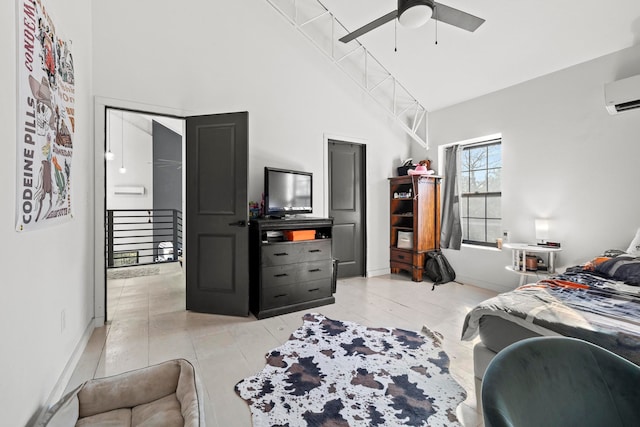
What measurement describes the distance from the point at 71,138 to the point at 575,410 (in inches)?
119

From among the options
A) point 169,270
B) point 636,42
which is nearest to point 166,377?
point 169,270

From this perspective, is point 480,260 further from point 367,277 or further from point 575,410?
point 575,410

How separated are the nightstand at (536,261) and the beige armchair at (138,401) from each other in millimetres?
3641

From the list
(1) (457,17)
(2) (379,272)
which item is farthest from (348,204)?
(1) (457,17)

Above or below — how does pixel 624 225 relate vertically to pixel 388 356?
above

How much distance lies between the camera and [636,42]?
296 centimetres

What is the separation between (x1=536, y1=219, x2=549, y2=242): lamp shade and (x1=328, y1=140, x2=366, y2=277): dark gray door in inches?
90.0

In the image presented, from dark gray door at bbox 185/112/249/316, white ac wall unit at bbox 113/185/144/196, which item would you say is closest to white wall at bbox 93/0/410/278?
dark gray door at bbox 185/112/249/316

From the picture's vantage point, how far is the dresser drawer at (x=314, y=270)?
3.38 m

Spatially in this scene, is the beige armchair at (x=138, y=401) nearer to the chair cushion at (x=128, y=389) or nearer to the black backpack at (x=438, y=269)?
the chair cushion at (x=128, y=389)

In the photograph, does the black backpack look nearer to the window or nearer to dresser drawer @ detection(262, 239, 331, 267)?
the window

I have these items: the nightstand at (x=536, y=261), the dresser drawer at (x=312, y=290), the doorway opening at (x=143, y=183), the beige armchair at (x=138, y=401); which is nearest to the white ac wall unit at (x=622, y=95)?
the nightstand at (x=536, y=261)

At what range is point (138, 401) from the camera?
164 cm

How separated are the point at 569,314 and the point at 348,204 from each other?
3.31 m
